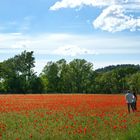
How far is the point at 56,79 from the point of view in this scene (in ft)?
464

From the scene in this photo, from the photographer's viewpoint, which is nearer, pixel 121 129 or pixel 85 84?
pixel 121 129

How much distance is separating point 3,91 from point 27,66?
20054 millimetres

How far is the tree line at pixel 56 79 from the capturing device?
11800cm

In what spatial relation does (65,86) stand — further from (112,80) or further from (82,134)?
(82,134)

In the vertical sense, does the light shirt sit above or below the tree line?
below

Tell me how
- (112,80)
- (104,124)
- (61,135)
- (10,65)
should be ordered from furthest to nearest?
(112,80), (10,65), (104,124), (61,135)

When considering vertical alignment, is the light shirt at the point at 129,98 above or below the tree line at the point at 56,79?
below

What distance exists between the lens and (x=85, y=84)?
138 meters

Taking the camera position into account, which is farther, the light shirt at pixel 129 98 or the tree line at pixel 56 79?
the tree line at pixel 56 79

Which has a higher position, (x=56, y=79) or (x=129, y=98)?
(x=56, y=79)

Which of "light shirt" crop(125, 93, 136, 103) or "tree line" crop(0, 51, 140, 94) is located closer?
"light shirt" crop(125, 93, 136, 103)

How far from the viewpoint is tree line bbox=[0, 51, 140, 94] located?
118000 millimetres

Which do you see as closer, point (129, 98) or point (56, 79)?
point (129, 98)

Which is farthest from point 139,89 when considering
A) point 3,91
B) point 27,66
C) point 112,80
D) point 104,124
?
point 104,124
